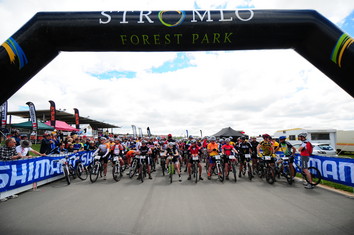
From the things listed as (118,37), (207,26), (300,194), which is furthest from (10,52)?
(300,194)

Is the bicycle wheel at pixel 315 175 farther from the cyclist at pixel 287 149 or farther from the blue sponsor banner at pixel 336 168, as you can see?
the cyclist at pixel 287 149

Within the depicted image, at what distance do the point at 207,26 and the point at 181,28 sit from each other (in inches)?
19.9

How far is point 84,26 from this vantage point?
336 centimetres

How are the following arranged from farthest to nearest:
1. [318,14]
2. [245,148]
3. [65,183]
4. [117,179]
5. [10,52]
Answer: [245,148]
[117,179]
[65,183]
[318,14]
[10,52]

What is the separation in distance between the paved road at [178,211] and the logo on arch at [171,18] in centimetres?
399

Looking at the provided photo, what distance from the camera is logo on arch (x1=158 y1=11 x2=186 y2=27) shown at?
3.35m

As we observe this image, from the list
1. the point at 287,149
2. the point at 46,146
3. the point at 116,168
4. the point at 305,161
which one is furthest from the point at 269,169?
the point at 46,146

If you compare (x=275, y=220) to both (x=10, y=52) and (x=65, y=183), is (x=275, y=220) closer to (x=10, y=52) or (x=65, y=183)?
(x=10, y=52)

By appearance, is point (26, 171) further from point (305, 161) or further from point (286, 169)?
point (305, 161)

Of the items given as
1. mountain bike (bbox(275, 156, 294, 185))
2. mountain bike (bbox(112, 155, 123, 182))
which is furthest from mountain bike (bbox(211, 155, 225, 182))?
mountain bike (bbox(112, 155, 123, 182))

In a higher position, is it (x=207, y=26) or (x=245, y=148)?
(x=207, y=26)

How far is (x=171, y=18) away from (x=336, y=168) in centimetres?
815

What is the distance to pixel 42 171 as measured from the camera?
692cm

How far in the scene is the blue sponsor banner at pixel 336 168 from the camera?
6.16 meters
